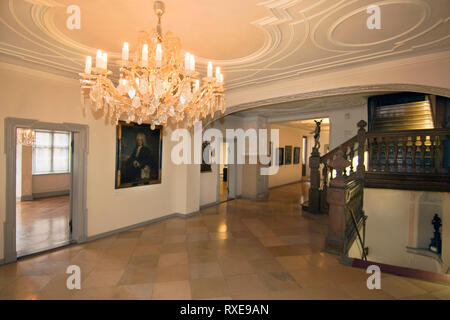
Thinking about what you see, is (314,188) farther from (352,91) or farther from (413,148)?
(352,91)

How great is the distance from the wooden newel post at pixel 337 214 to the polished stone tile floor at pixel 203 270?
203 millimetres

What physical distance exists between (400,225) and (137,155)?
22.3 feet

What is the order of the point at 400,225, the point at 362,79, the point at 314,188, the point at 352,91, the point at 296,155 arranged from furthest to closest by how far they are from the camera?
the point at 296,155, the point at 314,188, the point at 400,225, the point at 352,91, the point at 362,79

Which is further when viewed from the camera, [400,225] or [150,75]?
[400,225]

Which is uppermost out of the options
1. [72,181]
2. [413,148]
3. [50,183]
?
[413,148]

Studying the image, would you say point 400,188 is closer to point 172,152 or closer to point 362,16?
point 362,16

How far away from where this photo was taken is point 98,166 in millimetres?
4625

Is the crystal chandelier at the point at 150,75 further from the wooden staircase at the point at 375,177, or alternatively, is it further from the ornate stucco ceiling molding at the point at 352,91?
the wooden staircase at the point at 375,177

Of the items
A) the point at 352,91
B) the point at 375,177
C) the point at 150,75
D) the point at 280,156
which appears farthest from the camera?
the point at 280,156

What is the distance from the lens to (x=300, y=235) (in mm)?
4938

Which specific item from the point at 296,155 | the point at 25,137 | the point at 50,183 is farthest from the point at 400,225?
the point at 50,183

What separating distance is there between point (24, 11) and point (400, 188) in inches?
252

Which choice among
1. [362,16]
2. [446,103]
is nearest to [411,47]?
[362,16]

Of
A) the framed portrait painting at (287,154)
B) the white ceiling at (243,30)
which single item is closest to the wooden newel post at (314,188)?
the white ceiling at (243,30)
